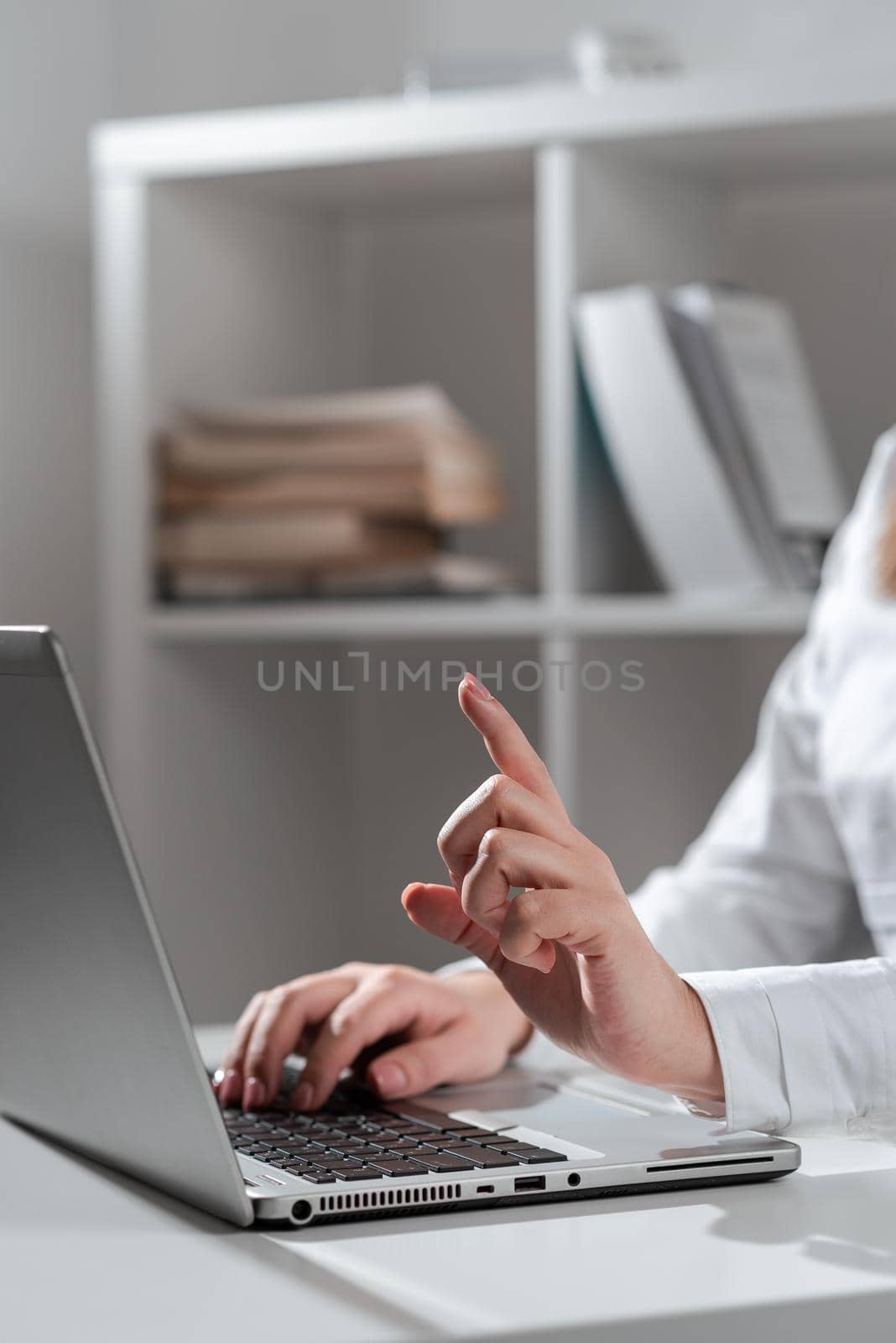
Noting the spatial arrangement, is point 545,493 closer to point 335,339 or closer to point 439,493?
point 439,493

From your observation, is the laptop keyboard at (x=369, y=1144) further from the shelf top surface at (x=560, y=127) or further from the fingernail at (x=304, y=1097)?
the shelf top surface at (x=560, y=127)

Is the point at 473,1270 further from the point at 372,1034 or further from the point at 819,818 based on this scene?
the point at 819,818

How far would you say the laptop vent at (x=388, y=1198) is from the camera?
63cm

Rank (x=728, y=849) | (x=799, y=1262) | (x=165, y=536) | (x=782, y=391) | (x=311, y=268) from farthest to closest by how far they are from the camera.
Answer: (x=311, y=268) → (x=165, y=536) → (x=782, y=391) → (x=728, y=849) → (x=799, y=1262)

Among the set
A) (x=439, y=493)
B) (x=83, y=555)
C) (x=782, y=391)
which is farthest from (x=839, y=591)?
(x=83, y=555)

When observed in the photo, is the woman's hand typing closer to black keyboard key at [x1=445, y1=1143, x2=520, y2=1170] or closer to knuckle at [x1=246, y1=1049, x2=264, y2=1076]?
knuckle at [x1=246, y1=1049, x2=264, y2=1076]

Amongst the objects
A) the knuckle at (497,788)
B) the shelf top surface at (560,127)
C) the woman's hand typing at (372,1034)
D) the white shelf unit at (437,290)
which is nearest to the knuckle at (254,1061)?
the woman's hand typing at (372,1034)

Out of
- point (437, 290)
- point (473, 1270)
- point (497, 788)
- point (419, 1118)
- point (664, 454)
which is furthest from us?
point (437, 290)

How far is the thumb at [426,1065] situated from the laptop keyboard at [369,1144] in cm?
1

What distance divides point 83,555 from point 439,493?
0.55 metres

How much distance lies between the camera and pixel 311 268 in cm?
198

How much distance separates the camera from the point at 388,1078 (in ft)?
2.74

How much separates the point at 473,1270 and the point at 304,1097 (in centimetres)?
26

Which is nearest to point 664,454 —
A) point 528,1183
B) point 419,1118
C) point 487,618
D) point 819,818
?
point 487,618
